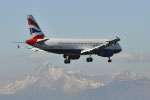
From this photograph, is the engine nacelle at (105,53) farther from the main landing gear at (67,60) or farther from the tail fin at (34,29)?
the tail fin at (34,29)

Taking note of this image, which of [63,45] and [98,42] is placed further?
[98,42]

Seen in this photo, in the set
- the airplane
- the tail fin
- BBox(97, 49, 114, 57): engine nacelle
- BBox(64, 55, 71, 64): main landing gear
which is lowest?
BBox(64, 55, 71, 64): main landing gear

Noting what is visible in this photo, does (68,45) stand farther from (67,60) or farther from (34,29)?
(34,29)

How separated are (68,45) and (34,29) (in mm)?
8349

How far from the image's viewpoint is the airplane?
344ft

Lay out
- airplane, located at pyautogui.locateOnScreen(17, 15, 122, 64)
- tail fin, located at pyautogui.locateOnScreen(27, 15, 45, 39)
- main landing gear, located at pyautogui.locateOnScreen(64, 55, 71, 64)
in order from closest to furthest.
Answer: airplane, located at pyautogui.locateOnScreen(17, 15, 122, 64)
tail fin, located at pyautogui.locateOnScreen(27, 15, 45, 39)
main landing gear, located at pyautogui.locateOnScreen(64, 55, 71, 64)

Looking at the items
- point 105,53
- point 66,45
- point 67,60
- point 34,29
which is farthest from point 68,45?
point 105,53

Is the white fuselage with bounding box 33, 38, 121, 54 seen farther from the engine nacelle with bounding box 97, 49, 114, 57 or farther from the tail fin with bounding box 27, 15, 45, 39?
the engine nacelle with bounding box 97, 49, 114, 57

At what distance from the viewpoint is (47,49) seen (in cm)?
10506

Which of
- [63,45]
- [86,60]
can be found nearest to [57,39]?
[63,45]

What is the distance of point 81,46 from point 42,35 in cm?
942

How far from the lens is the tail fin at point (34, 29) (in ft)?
350

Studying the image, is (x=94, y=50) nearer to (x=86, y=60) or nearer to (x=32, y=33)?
(x=86, y=60)

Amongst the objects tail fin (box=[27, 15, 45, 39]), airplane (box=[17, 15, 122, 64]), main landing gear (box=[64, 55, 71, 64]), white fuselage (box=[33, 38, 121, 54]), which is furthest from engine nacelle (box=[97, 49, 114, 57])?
tail fin (box=[27, 15, 45, 39])
